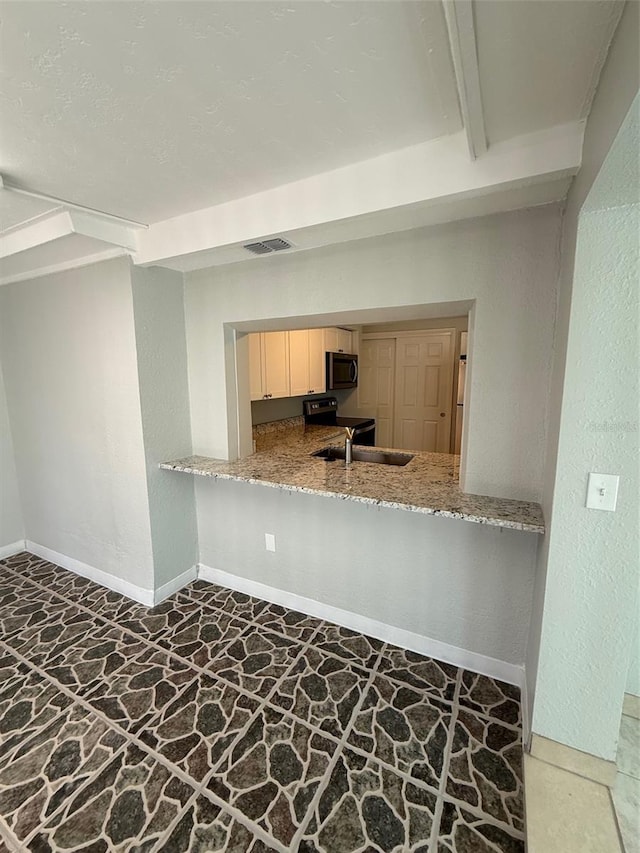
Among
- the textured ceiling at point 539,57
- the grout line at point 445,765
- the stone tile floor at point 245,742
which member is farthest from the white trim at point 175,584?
the textured ceiling at point 539,57

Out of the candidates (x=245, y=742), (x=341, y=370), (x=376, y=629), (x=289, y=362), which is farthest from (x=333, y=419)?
(x=245, y=742)

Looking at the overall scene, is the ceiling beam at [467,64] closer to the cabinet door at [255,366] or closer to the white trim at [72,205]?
the white trim at [72,205]

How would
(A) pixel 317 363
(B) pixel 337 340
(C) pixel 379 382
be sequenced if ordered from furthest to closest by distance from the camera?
(C) pixel 379 382 → (B) pixel 337 340 → (A) pixel 317 363

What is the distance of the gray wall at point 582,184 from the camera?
793 millimetres

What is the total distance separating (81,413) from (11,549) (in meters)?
1.73

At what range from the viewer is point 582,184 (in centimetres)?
120

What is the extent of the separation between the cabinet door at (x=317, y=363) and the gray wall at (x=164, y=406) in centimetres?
158

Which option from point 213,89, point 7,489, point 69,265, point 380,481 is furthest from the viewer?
point 7,489

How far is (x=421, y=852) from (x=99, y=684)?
5.49 feet

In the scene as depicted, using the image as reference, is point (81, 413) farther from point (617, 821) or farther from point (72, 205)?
point (617, 821)

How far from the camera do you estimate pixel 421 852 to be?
125 centimetres

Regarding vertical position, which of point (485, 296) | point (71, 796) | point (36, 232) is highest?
point (36, 232)

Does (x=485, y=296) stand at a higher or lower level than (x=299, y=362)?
higher

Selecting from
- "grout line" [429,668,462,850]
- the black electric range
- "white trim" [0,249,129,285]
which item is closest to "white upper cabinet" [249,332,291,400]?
the black electric range
